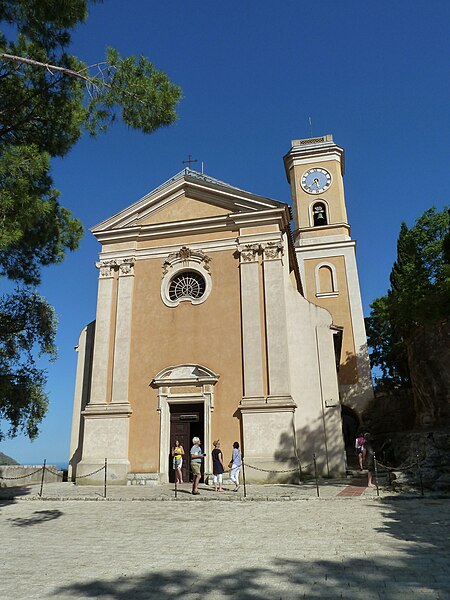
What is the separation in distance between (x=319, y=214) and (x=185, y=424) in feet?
66.9

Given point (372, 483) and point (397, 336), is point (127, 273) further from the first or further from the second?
point (397, 336)

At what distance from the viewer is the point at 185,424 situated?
17.1m

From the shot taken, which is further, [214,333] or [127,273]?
[127,273]

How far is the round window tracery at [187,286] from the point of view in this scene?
18.6 metres

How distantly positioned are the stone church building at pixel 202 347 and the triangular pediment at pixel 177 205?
6cm

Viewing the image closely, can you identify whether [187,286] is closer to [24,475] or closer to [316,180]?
[24,475]

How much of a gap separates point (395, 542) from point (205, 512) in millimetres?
4755

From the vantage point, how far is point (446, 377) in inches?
803

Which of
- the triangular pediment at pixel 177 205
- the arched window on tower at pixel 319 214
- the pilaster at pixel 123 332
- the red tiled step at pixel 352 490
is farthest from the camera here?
the arched window on tower at pixel 319 214

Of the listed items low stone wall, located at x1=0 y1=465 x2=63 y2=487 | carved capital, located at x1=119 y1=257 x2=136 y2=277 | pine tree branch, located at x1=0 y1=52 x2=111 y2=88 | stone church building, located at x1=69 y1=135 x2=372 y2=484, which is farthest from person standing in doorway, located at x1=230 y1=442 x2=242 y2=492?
pine tree branch, located at x1=0 y1=52 x2=111 y2=88

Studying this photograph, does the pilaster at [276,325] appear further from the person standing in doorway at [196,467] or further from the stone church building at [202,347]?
the person standing in doorway at [196,467]

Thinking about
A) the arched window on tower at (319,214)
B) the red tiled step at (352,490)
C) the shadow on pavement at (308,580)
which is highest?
the arched window on tower at (319,214)

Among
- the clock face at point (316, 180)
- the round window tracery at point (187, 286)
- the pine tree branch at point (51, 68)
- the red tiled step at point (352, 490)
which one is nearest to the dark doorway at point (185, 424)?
the round window tracery at point (187, 286)

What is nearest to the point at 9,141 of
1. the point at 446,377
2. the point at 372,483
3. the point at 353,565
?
the point at 353,565
